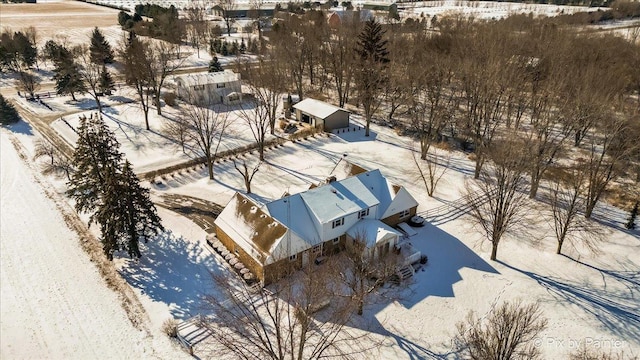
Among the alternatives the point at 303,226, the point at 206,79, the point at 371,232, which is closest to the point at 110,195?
the point at 303,226

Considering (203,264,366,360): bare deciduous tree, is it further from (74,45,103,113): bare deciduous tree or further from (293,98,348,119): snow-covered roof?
(74,45,103,113): bare deciduous tree

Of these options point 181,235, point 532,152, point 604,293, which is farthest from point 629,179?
point 181,235

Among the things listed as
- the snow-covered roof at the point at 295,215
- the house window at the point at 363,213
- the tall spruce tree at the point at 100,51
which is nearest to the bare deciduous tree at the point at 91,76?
the tall spruce tree at the point at 100,51

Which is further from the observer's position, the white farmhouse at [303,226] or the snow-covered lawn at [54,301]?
the white farmhouse at [303,226]

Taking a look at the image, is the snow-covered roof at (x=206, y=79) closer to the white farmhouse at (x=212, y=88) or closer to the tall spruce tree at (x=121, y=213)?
the white farmhouse at (x=212, y=88)

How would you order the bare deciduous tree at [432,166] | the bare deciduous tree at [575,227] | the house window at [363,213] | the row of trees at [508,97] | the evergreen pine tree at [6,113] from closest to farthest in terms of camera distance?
the bare deciduous tree at [575,227], the house window at [363,213], the row of trees at [508,97], the bare deciduous tree at [432,166], the evergreen pine tree at [6,113]

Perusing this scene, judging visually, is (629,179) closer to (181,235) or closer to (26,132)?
(181,235)

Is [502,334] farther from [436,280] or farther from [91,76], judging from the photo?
[91,76]
